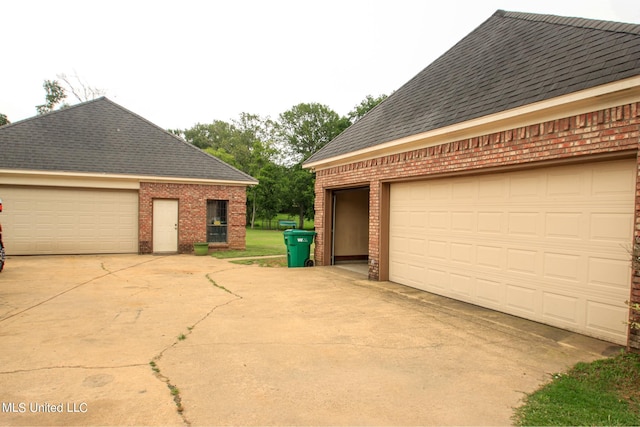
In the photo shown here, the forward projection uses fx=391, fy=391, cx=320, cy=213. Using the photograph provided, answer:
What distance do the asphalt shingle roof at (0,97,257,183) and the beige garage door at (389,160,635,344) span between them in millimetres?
11415

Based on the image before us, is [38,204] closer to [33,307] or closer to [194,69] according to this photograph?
[33,307]

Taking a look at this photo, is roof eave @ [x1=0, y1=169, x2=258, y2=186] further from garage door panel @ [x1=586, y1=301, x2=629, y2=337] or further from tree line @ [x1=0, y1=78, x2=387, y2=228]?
tree line @ [x1=0, y1=78, x2=387, y2=228]

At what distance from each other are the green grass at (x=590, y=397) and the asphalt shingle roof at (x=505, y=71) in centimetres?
343

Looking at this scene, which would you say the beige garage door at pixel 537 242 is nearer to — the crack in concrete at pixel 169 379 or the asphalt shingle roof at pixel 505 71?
the asphalt shingle roof at pixel 505 71

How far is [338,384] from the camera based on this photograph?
3855 millimetres

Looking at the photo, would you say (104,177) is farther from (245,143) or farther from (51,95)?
(245,143)

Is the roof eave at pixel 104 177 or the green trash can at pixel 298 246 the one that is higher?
the roof eave at pixel 104 177

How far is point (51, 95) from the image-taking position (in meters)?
43.3

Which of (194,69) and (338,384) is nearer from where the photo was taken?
(338,384)

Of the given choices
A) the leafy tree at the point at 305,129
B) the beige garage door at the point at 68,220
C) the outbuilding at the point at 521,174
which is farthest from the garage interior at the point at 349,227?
the leafy tree at the point at 305,129

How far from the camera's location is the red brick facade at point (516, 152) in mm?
4840

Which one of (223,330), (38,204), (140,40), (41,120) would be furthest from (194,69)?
(223,330)

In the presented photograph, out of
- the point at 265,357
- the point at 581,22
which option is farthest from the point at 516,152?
the point at 265,357

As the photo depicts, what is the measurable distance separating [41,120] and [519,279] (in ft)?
61.7
